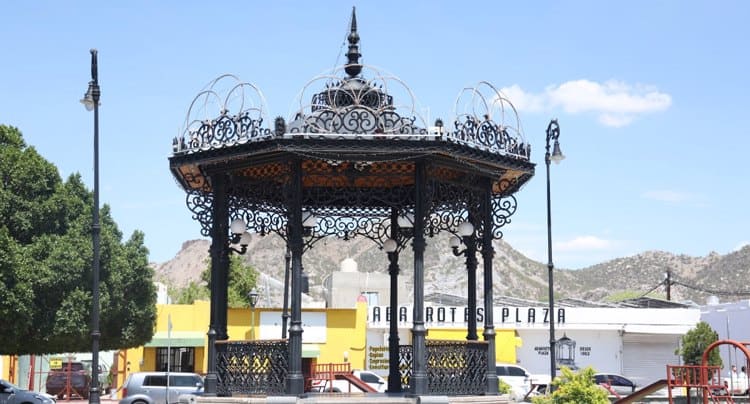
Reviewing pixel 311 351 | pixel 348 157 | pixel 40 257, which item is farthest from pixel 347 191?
pixel 311 351

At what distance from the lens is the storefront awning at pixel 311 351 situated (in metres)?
44.7

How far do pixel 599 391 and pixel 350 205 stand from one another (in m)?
5.43

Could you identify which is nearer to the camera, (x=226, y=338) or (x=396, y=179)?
(x=226, y=338)

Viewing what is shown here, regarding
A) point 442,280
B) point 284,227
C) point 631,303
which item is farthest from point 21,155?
point 442,280

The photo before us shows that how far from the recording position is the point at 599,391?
49.4 feet

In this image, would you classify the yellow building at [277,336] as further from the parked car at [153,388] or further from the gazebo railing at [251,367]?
the gazebo railing at [251,367]

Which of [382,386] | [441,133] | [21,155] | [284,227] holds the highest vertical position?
[21,155]

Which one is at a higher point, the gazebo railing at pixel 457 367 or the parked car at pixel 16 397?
the gazebo railing at pixel 457 367

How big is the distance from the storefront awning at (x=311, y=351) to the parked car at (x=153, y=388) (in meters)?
12.7

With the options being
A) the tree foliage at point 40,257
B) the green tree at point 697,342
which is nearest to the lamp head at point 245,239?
the tree foliage at point 40,257

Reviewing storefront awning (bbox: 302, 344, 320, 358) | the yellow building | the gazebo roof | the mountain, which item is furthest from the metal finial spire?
the mountain

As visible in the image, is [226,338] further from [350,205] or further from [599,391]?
[599,391]

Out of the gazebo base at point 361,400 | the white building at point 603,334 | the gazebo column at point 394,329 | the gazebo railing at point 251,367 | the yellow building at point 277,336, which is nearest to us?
the gazebo base at point 361,400

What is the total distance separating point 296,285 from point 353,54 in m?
4.24
